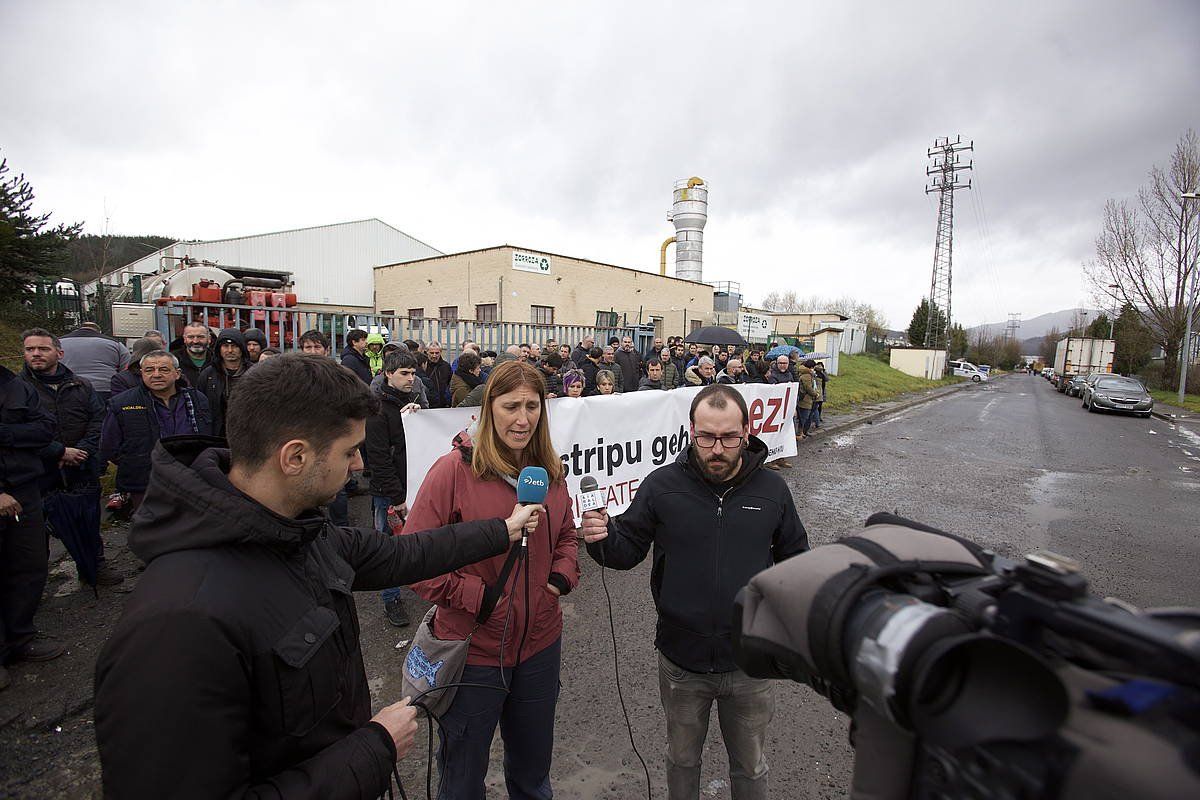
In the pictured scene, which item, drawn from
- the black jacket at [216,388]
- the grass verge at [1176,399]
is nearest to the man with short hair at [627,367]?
the black jacket at [216,388]

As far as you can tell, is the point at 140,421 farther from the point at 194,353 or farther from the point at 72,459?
the point at 194,353

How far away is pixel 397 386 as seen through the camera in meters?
4.82

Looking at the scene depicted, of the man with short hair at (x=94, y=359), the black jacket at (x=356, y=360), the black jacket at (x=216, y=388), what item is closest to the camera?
the black jacket at (x=216, y=388)

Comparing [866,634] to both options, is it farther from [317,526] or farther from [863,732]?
[317,526]

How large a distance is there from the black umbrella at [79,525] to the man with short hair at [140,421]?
0.26 metres

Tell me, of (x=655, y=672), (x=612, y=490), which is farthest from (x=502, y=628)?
(x=612, y=490)

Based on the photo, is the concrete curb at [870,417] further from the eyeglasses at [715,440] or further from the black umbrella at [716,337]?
the eyeglasses at [715,440]

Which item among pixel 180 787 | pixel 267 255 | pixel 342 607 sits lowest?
pixel 180 787

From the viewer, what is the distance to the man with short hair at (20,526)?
3.49m

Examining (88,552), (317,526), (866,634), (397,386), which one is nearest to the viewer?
(866,634)

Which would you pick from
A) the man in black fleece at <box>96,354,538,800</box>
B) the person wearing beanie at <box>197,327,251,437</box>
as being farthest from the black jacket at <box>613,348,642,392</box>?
the man in black fleece at <box>96,354,538,800</box>

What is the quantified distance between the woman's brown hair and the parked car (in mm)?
25500

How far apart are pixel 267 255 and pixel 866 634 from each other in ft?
110

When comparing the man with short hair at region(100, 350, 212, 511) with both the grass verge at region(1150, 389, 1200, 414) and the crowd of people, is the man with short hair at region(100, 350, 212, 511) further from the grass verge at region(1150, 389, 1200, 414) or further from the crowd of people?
the grass verge at region(1150, 389, 1200, 414)
